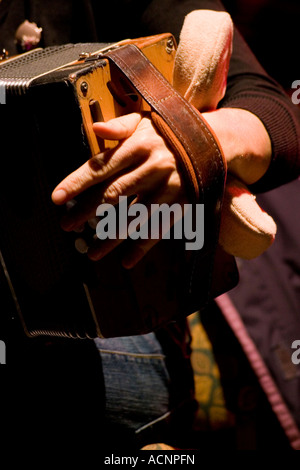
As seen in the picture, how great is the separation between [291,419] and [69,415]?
47 centimetres

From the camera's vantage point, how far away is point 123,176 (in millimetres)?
636

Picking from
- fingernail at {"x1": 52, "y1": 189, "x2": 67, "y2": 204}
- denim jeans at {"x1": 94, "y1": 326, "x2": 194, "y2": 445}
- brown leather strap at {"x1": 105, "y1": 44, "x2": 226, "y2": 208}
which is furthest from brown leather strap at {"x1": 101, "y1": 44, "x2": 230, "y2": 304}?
denim jeans at {"x1": 94, "y1": 326, "x2": 194, "y2": 445}

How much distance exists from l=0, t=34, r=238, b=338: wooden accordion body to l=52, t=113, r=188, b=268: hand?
3 centimetres

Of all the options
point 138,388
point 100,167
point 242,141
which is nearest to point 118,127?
point 100,167

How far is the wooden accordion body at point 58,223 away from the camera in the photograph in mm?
641

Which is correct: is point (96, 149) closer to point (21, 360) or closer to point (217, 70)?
point (217, 70)

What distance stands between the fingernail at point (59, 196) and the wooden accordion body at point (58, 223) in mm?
39

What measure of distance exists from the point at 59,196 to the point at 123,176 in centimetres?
9

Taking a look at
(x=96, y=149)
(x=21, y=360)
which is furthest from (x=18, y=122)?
(x=21, y=360)

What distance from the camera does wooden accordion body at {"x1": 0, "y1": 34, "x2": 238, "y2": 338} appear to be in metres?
0.64

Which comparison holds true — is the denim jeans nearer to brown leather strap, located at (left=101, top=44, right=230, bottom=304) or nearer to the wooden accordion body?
the wooden accordion body

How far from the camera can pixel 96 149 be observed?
64cm

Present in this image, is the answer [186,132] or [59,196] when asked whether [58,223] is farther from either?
[186,132]

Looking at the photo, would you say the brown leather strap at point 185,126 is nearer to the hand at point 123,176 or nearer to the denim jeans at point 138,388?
the hand at point 123,176
